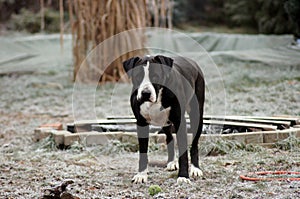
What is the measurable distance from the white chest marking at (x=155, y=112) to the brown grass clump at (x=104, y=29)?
5.07 metres

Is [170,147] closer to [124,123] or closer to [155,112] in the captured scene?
[155,112]

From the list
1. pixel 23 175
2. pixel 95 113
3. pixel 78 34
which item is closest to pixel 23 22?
pixel 78 34

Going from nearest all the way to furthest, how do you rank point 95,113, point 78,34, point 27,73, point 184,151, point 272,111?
point 184,151
point 272,111
point 95,113
point 78,34
point 27,73

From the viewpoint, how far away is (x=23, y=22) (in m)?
17.2

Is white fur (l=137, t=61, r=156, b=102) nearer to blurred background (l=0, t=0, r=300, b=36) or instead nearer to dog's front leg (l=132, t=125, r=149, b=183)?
dog's front leg (l=132, t=125, r=149, b=183)

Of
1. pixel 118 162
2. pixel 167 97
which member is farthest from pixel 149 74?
pixel 118 162

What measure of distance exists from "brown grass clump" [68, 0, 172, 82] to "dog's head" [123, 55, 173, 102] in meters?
5.19

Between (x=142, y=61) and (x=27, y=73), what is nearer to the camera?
(x=142, y=61)

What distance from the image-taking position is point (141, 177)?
11.3ft

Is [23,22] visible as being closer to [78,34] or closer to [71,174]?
[78,34]

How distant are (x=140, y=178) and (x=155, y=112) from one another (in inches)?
17.6

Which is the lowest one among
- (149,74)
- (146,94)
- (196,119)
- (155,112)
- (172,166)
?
(172,166)

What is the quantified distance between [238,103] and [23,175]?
11.2 ft

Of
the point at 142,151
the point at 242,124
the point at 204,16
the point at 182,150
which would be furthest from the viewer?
the point at 204,16
